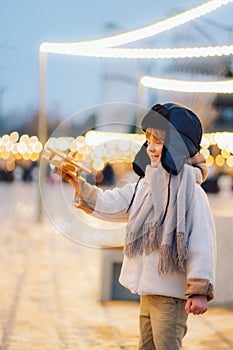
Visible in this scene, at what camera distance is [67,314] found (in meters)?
4.61

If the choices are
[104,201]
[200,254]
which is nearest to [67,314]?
[104,201]

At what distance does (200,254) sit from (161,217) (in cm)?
18

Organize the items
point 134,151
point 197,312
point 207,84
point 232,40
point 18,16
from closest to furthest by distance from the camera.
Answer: point 197,312 < point 134,151 < point 18,16 < point 232,40 < point 207,84

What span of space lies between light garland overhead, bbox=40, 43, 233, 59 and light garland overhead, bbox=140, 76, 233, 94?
0.13m

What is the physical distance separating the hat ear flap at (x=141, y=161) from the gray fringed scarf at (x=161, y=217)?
0.08m

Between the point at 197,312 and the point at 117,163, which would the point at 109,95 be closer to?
the point at 117,163

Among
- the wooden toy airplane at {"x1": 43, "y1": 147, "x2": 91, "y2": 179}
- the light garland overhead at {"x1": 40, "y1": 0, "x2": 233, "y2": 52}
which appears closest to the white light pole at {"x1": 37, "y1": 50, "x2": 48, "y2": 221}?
the light garland overhead at {"x1": 40, "y1": 0, "x2": 233, "y2": 52}

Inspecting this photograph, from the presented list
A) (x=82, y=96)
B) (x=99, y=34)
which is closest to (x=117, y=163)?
(x=82, y=96)

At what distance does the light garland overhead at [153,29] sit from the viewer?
3859mm

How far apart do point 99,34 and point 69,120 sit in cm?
108

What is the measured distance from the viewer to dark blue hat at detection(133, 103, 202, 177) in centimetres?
255

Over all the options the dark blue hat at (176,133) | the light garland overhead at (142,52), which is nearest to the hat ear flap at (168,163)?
the dark blue hat at (176,133)

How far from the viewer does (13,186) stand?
73.7 ft

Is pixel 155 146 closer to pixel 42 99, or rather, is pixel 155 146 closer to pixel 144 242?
pixel 144 242
